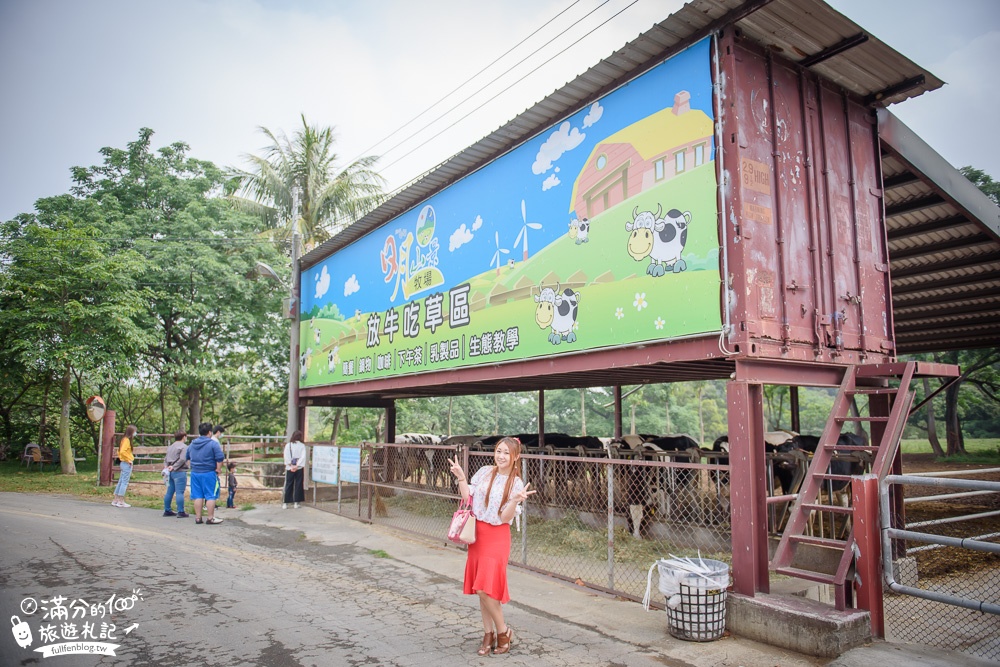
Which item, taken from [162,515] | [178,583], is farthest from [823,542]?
[162,515]

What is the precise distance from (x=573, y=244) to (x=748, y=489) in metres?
3.88

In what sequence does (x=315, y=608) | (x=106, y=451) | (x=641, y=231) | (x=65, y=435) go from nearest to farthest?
(x=315, y=608) → (x=641, y=231) → (x=106, y=451) → (x=65, y=435)

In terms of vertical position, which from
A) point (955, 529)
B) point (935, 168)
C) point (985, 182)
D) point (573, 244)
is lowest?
point (955, 529)

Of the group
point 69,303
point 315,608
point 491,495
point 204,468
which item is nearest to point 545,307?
point 491,495

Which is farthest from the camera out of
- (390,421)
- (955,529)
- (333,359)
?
(390,421)

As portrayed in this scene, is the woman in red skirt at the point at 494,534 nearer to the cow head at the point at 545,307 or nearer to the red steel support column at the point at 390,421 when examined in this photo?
the cow head at the point at 545,307

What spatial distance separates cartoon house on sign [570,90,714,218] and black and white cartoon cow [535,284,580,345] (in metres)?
1.12

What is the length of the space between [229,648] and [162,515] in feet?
27.8

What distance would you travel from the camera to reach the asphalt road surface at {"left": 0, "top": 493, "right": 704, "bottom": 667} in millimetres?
4812

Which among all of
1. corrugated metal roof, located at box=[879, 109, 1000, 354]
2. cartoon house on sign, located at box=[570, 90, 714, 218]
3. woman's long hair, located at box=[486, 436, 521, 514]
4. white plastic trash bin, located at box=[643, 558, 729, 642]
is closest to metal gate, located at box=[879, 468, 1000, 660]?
white plastic trash bin, located at box=[643, 558, 729, 642]

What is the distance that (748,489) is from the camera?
5754mm

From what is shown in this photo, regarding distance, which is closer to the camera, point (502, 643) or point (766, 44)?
point (502, 643)

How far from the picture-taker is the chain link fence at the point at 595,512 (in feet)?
26.7

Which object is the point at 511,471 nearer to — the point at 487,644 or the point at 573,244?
the point at 487,644
